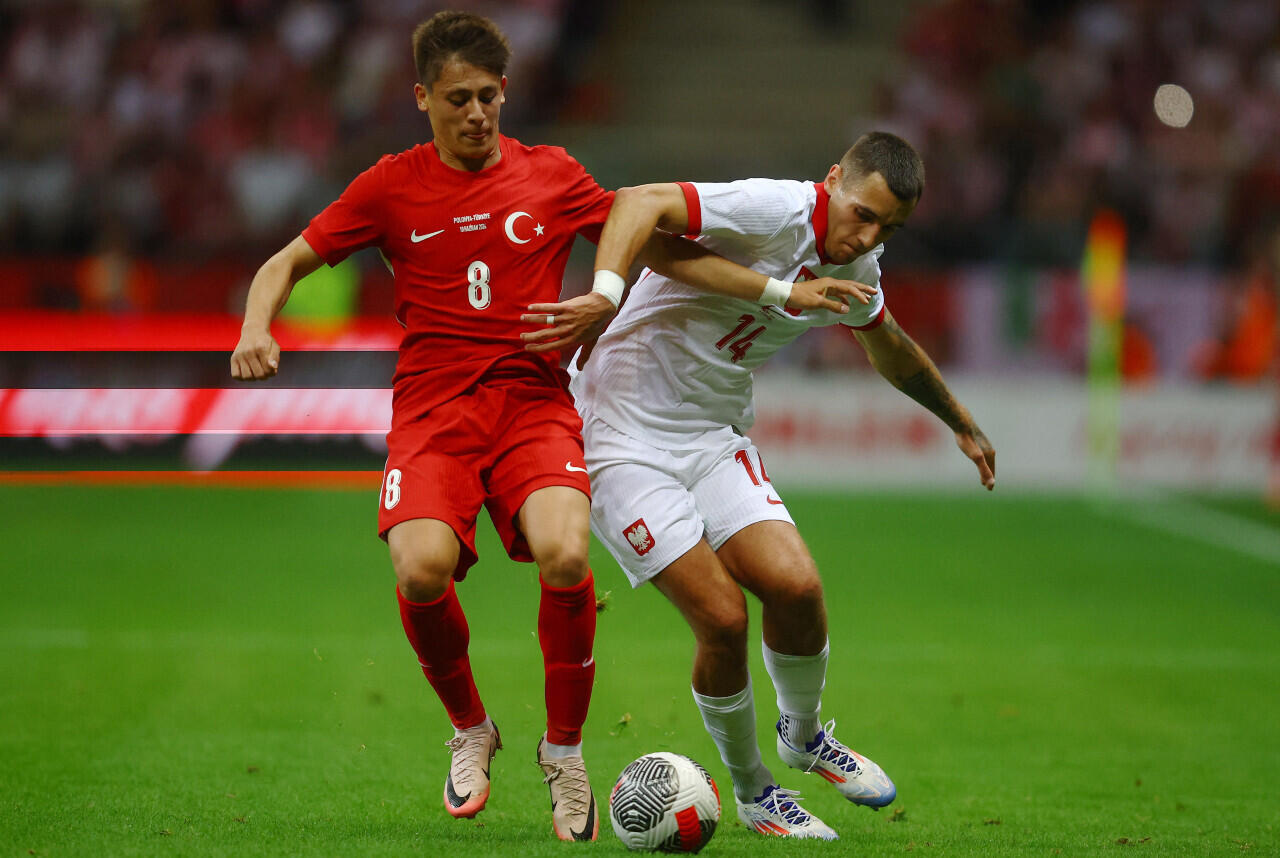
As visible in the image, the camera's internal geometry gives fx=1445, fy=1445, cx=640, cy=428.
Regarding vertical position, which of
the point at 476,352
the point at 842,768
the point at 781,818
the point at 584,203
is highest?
the point at 584,203

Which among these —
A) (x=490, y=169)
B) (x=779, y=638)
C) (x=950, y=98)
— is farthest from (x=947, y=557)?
(x=950, y=98)

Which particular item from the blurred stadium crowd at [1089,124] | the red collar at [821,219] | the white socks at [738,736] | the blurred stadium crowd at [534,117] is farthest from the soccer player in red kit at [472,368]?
the blurred stadium crowd at [1089,124]

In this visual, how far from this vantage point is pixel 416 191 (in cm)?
426

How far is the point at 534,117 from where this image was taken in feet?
54.1

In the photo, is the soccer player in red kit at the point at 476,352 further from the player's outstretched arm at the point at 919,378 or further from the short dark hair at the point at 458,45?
the player's outstretched arm at the point at 919,378

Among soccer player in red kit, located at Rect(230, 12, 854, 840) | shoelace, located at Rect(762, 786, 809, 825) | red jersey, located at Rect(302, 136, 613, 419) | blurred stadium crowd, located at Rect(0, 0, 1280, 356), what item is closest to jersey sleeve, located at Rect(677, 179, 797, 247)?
soccer player in red kit, located at Rect(230, 12, 854, 840)

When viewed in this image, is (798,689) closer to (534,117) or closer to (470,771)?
(470,771)

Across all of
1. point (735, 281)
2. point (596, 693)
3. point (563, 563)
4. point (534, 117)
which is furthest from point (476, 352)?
point (534, 117)

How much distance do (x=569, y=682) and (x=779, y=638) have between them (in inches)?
28.6

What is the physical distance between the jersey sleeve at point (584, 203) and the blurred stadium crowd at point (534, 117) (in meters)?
9.91

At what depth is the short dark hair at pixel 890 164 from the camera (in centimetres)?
428

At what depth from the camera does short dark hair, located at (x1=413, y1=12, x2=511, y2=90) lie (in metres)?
4.10

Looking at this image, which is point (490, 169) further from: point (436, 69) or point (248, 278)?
point (248, 278)

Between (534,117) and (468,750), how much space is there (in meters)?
12.9
